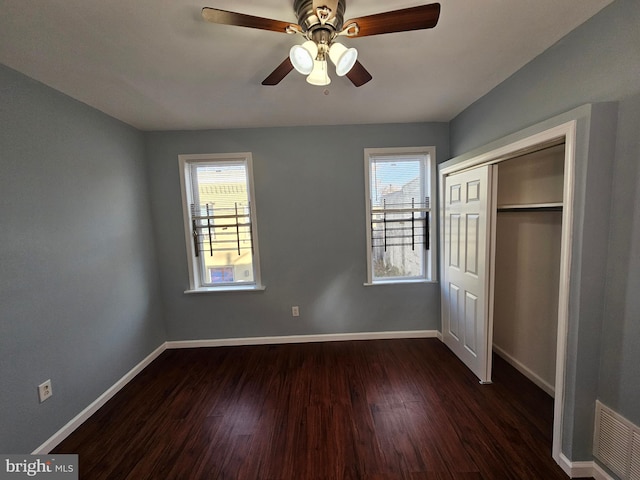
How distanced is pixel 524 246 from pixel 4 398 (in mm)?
3722

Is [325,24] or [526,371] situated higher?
[325,24]

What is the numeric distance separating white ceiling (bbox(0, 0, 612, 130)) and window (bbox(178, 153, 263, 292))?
24.1 inches

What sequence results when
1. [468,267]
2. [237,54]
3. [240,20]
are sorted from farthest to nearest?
[468,267], [237,54], [240,20]

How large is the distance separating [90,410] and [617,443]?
3.32 metres

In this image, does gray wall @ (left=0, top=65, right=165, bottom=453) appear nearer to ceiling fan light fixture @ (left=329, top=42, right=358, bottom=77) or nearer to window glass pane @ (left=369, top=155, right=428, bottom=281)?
ceiling fan light fixture @ (left=329, top=42, right=358, bottom=77)

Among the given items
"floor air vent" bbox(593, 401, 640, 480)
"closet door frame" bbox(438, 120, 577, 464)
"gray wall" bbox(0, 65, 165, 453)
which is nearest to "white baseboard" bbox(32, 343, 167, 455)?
"gray wall" bbox(0, 65, 165, 453)

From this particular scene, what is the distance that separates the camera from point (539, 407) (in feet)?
5.69

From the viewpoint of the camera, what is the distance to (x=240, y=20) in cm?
96

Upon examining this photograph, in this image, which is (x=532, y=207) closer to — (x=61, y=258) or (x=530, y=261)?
(x=530, y=261)

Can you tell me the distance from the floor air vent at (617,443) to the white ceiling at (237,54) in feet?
6.67

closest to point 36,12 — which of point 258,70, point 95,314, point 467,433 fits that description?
point 258,70

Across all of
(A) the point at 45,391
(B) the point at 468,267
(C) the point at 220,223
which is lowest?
(A) the point at 45,391

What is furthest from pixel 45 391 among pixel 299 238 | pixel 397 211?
pixel 397 211

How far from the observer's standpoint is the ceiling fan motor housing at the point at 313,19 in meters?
0.99
